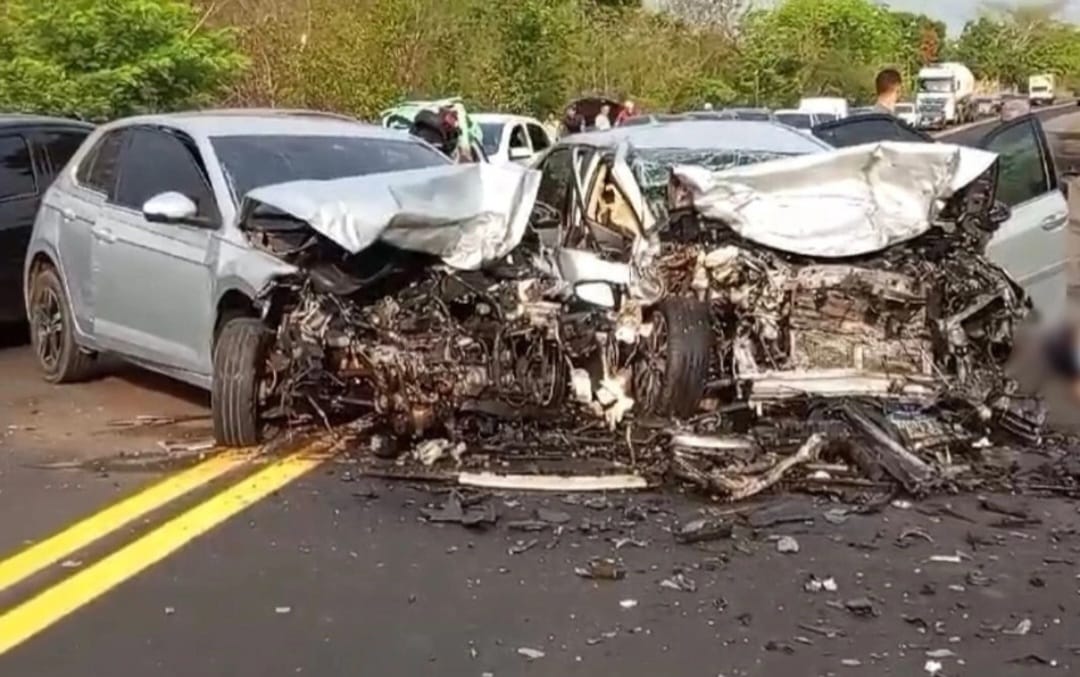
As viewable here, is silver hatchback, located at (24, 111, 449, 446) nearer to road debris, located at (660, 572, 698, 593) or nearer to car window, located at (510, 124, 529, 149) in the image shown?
road debris, located at (660, 572, 698, 593)

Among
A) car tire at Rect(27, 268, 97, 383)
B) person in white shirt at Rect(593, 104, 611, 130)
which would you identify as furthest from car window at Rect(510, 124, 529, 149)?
car tire at Rect(27, 268, 97, 383)

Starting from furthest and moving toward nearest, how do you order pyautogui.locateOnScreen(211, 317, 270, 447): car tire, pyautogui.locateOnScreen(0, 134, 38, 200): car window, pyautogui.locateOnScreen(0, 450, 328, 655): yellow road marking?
pyautogui.locateOnScreen(0, 134, 38, 200): car window < pyautogui.locateOnScreen(211, 317, 270, 447): car tire < pyautogui.locateOnScreen(0, 450, 328, 655): yellow road marking

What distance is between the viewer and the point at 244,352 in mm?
7945

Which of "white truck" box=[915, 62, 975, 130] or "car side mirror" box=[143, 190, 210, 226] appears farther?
"white truck" box=[915, 62, 975, 130]

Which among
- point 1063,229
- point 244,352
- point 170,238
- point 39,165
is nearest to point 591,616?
point 244,352

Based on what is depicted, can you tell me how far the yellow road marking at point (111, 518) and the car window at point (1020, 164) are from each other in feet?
16.0

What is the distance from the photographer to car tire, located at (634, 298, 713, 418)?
794 cm

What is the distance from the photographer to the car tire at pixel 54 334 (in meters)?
10.0

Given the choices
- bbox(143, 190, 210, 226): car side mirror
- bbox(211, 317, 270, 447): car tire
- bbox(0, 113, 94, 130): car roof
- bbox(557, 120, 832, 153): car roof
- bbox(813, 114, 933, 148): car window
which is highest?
bbox(0, 113, 94, 130): car roof

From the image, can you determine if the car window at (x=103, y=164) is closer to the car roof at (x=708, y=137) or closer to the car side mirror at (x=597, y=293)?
the car roof at (x=708, y=137)

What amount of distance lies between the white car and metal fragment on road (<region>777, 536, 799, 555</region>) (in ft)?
50.5

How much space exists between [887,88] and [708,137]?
4332 mm

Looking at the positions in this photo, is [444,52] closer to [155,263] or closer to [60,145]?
[60,145]

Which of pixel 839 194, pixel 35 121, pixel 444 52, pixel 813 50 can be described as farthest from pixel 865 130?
pixel 813 50
